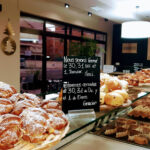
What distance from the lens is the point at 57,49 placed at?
663 centimetres

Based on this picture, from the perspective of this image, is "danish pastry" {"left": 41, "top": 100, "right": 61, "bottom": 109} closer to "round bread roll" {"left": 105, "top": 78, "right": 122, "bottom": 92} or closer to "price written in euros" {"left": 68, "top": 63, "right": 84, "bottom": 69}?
"price written in euros" {"left": 68, "top": 63, "right": 84, "bottom": 69}

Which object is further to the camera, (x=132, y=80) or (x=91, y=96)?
(x=132, y=80)

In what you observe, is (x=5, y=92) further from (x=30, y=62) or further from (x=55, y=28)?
(x=55, y=28)

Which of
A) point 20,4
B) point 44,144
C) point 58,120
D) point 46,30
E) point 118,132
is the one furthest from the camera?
point 46,30

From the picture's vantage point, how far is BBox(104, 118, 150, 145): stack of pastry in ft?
5.05

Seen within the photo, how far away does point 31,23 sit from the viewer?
5535 millimetres

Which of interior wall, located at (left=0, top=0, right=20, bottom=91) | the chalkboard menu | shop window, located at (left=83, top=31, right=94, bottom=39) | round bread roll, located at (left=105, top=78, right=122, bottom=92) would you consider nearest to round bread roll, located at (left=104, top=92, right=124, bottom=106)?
the chalkboard menu

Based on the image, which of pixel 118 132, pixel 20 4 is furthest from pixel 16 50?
pixel 118 132

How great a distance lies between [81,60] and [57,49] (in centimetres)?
551

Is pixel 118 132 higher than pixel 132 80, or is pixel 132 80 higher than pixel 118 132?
pixel 132 80

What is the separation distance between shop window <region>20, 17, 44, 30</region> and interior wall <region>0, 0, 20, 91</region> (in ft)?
0.93

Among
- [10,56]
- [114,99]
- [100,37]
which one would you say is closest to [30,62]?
[10,56]

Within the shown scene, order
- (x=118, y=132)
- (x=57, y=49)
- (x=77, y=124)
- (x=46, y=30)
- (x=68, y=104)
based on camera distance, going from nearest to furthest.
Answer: (x=77, y=124)
(x=68, y=104)
(x=118, y=132)
(x=46, y=30)
(x=57, y=49)

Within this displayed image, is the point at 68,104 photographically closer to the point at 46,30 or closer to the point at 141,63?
the point at 46,30
